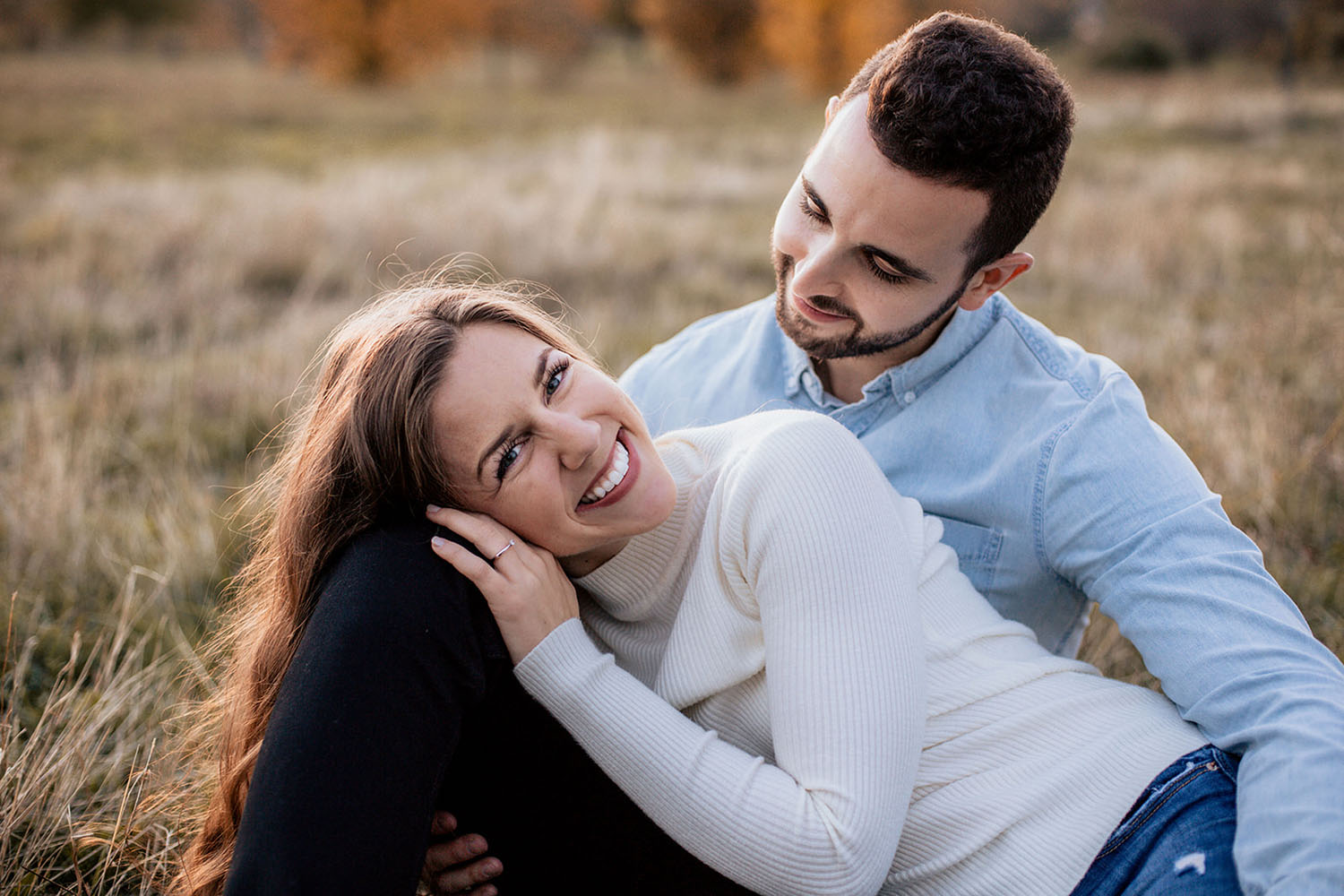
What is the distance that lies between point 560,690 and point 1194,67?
134 feet

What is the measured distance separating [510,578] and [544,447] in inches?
10.0

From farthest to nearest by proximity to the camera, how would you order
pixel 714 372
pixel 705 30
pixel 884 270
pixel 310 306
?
pixel 705 30, pixel 310 306, pixel 714 372, pixel 884 270

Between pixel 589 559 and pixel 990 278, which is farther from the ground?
pixel 990 278

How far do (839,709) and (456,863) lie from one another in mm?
823

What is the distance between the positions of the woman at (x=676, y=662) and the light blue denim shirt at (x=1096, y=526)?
13 cm

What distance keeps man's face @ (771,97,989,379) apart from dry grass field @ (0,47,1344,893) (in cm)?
138

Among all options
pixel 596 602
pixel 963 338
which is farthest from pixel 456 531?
pixel 963 338

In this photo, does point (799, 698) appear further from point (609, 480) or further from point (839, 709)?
point (609, 480)

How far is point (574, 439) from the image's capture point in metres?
1.81

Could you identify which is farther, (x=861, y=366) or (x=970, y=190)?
(x=861, y=366)

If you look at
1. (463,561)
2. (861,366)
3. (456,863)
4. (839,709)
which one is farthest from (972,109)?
(456,863)

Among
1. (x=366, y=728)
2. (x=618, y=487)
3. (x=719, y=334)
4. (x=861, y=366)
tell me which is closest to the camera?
(x=366, y=728)

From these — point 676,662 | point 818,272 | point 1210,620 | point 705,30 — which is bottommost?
point 705,30

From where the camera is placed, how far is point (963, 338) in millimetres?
2398
